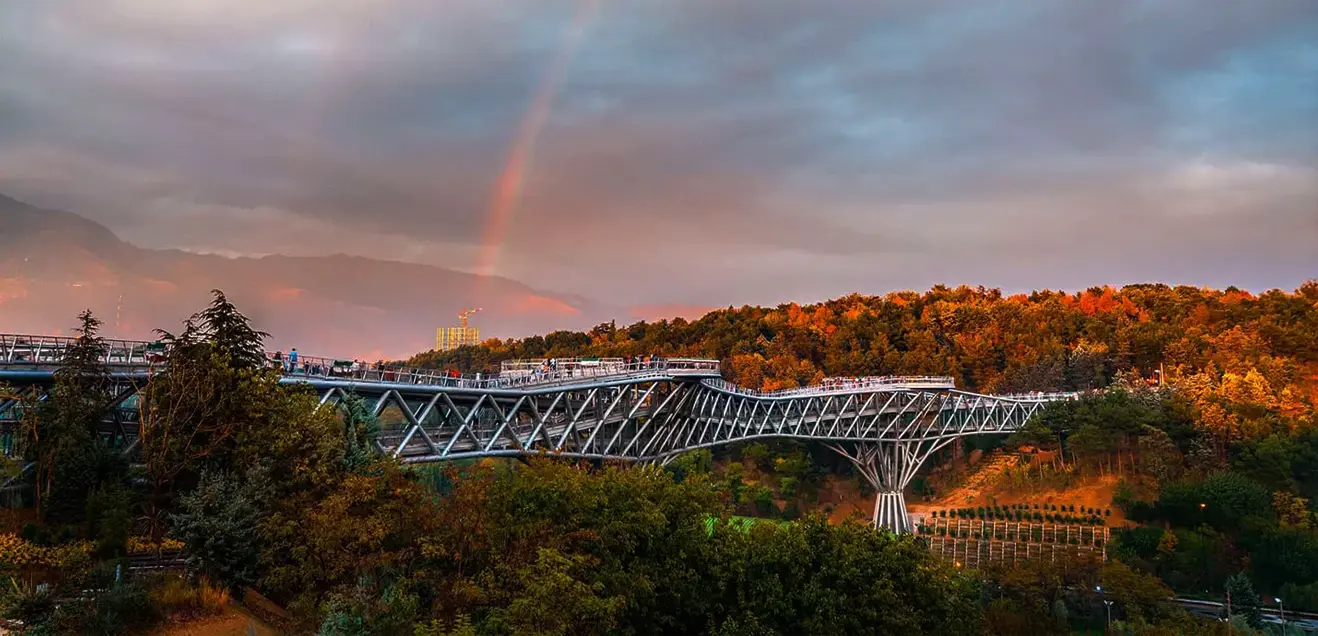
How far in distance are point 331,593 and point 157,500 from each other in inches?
425

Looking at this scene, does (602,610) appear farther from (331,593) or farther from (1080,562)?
(1080,562)

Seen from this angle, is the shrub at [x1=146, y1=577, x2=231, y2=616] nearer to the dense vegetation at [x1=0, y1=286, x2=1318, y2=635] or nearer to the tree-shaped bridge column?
the dense vegetation at [x1=0, y1=286, x2=1318, y2=635]

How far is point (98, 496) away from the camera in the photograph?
2905 centimetres

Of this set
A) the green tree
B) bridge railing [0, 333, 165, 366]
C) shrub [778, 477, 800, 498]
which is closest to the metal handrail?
bridge railing [0, 333, 165, 366]

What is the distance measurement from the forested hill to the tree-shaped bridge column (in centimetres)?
3650

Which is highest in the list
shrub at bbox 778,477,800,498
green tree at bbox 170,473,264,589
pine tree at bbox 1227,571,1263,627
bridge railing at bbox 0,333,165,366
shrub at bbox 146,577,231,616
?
bridge railing at bbox 0,333,165,366

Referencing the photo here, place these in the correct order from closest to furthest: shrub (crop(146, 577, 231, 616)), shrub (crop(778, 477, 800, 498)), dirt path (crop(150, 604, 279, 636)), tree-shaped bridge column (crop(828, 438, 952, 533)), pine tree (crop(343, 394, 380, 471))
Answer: dirt path (crop(150, 604, 279, 636))
shrub (crop(146, 577, 231, 616))
pine tree (crop(343, 394, 380, 471))
tree-shaped bridge column (crop(828, 438, 952, 533))
shrub (crop(778, 477, 800, 498))

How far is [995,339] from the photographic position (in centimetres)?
14212

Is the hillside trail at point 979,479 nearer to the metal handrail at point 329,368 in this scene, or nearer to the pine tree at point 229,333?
the metal handrail at point 329,368

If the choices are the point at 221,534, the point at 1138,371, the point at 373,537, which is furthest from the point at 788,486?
the point at 221,534

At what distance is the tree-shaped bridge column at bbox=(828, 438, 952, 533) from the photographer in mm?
91875

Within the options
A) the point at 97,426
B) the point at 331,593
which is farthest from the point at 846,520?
the point at 97,426

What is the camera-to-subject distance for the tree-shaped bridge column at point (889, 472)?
91.9m

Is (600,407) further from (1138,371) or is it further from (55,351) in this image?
(1138,371)
